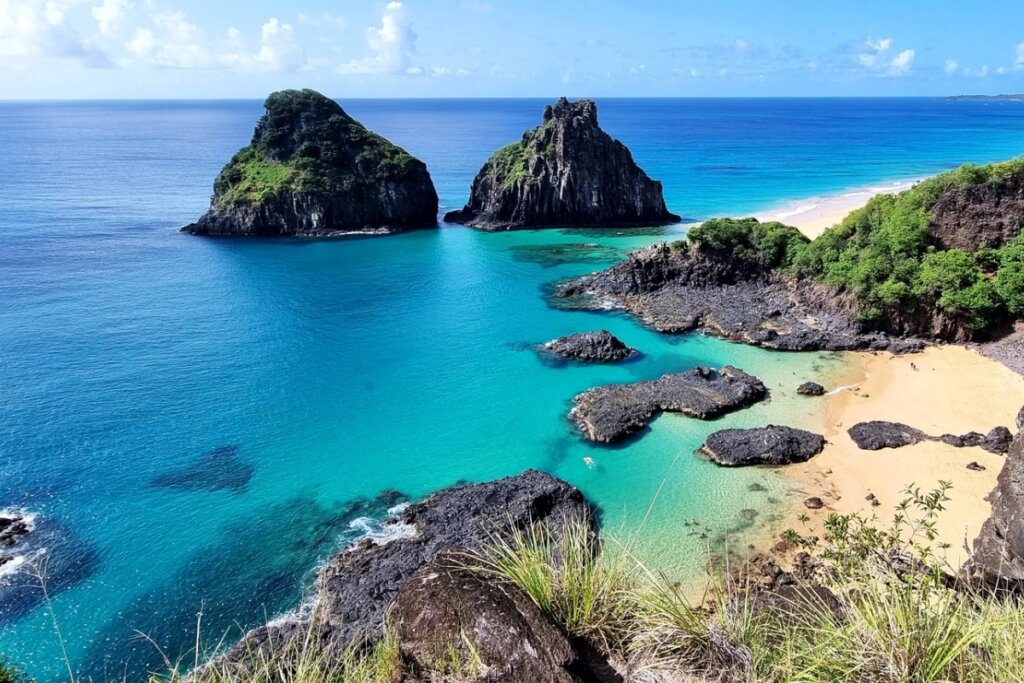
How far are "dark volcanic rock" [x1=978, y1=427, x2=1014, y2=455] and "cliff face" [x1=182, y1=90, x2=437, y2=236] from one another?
7006 centimetres

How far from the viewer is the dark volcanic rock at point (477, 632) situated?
8.30m

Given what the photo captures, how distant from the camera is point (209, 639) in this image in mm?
20062

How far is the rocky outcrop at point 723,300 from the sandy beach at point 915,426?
10.2 ft

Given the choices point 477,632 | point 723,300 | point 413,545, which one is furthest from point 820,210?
point 477,632

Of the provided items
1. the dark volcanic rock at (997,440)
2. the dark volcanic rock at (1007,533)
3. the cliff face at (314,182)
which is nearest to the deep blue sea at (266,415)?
the cliff face at (314,182)

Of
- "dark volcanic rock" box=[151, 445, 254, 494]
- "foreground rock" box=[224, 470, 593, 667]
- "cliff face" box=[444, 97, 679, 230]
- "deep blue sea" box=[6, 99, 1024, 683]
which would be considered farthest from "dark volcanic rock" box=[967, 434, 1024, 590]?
"cliff face" box=[444, 97, 679, 230]

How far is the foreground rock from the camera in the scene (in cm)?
1983

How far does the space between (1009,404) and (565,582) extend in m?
34.5

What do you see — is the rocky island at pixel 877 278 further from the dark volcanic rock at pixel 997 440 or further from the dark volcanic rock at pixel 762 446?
the dark volcanic rock at pixel 762 446

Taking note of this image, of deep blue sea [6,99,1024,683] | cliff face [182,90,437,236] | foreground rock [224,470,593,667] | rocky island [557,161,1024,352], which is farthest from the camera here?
cliff face [182,90,437,236]

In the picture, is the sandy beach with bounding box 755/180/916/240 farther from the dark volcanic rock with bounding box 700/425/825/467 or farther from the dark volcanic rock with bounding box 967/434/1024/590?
the dark volcanic rock with bounding box 967/434/1024/590

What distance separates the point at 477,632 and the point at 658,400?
27.3m

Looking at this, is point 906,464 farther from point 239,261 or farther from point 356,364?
point 239,261

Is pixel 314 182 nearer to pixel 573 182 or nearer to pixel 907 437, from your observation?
pixel 573 182
